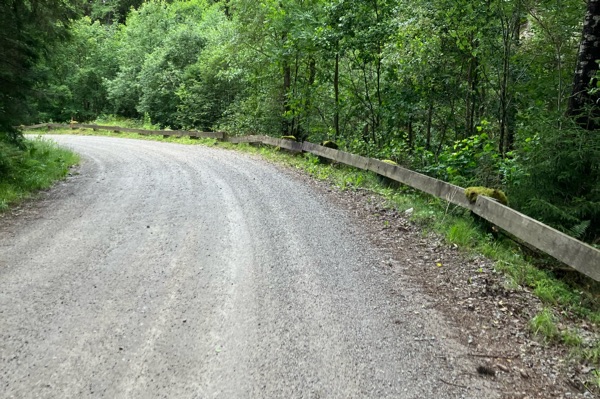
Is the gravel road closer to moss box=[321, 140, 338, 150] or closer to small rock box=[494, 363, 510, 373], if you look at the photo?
small rock box=[494, 363, 510, 373]

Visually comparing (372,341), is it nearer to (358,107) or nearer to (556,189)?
(556,189)

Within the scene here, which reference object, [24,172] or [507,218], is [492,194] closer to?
[507,218]

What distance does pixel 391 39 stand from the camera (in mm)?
11641

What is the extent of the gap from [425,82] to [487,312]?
8.52m

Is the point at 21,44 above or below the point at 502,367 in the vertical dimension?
above

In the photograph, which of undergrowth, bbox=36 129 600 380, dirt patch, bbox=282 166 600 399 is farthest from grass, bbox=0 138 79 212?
undergrowth, bbox=36 129 600 380

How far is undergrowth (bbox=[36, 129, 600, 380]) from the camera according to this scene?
3.97m

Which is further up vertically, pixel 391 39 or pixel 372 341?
pixel 391 39

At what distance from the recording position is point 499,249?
576cm

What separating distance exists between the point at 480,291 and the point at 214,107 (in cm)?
2326

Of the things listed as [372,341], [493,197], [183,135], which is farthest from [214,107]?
[372,341]

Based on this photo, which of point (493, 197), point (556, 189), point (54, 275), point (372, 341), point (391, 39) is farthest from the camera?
point (391, 39)

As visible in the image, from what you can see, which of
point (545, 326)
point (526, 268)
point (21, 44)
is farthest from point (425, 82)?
point (21, 44)

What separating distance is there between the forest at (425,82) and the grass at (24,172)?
6.9 inches
